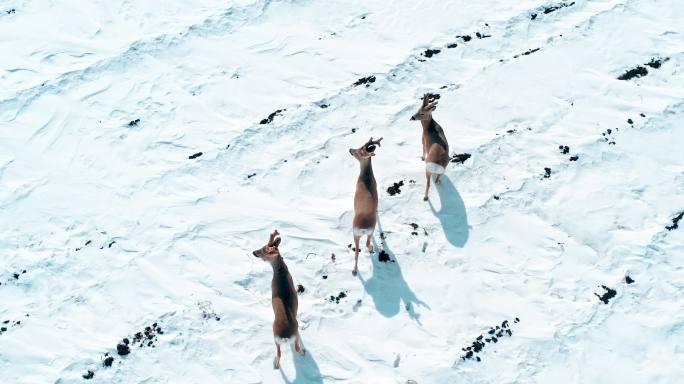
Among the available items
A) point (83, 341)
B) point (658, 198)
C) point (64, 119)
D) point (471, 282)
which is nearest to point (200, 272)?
point (83, 341)

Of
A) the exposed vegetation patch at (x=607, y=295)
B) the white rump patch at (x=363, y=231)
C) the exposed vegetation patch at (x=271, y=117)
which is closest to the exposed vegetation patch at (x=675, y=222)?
the exposed vegetation patch at (x=607, y=295)

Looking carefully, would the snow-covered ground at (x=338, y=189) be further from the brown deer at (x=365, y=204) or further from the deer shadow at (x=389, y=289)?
the brown deer at (x=365, y=204)

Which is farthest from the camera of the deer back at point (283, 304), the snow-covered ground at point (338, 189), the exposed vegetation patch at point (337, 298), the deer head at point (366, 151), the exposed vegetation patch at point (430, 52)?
the exposed vegetation patch at point (430, 52)

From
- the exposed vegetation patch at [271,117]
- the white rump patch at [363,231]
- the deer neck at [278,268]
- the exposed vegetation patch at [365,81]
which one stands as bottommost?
the white rump patch at [363,231]

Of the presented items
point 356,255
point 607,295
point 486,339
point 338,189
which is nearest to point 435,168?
point 338,189

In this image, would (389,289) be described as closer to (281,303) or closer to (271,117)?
(281,303)

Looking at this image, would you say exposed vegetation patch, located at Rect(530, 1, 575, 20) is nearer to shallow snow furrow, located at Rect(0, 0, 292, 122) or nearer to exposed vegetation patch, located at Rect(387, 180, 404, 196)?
exposed vegetation patch, located at Rect(387, 180, 404, 196)
